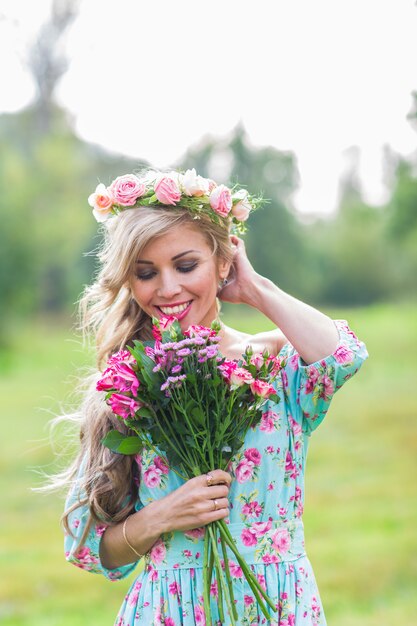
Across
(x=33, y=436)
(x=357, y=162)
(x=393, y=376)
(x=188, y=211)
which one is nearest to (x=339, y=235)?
(x=357, y=162)

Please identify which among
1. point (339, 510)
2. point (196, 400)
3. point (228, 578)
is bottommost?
point (228, 578)

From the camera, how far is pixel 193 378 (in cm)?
243

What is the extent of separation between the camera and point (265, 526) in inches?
107

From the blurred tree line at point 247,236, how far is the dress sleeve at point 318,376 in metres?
16.3

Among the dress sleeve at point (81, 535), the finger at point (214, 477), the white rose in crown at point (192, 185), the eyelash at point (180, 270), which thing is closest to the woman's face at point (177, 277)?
the eyelash at point (180, 270)

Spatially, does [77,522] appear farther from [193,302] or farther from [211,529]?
[193,302]

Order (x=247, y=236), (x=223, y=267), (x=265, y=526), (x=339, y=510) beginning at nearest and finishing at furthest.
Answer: (x=265, y=526), (x=223, y=267), (x=339, y=510), (x=247, y=236)

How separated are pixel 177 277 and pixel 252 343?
1.27 feet

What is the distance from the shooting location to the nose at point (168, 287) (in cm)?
275

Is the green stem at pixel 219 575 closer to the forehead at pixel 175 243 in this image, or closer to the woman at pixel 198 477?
the woman at pixel 198 477

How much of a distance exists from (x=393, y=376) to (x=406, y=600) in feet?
27.3

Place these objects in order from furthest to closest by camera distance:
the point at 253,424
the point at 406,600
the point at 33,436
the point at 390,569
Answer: the point at 33,436 → the point at 390,569 → the point at 406,600 → the point at 253,424

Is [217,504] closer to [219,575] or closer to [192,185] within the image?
[219,575]

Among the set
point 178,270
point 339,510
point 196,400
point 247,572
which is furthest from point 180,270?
point 339,510
